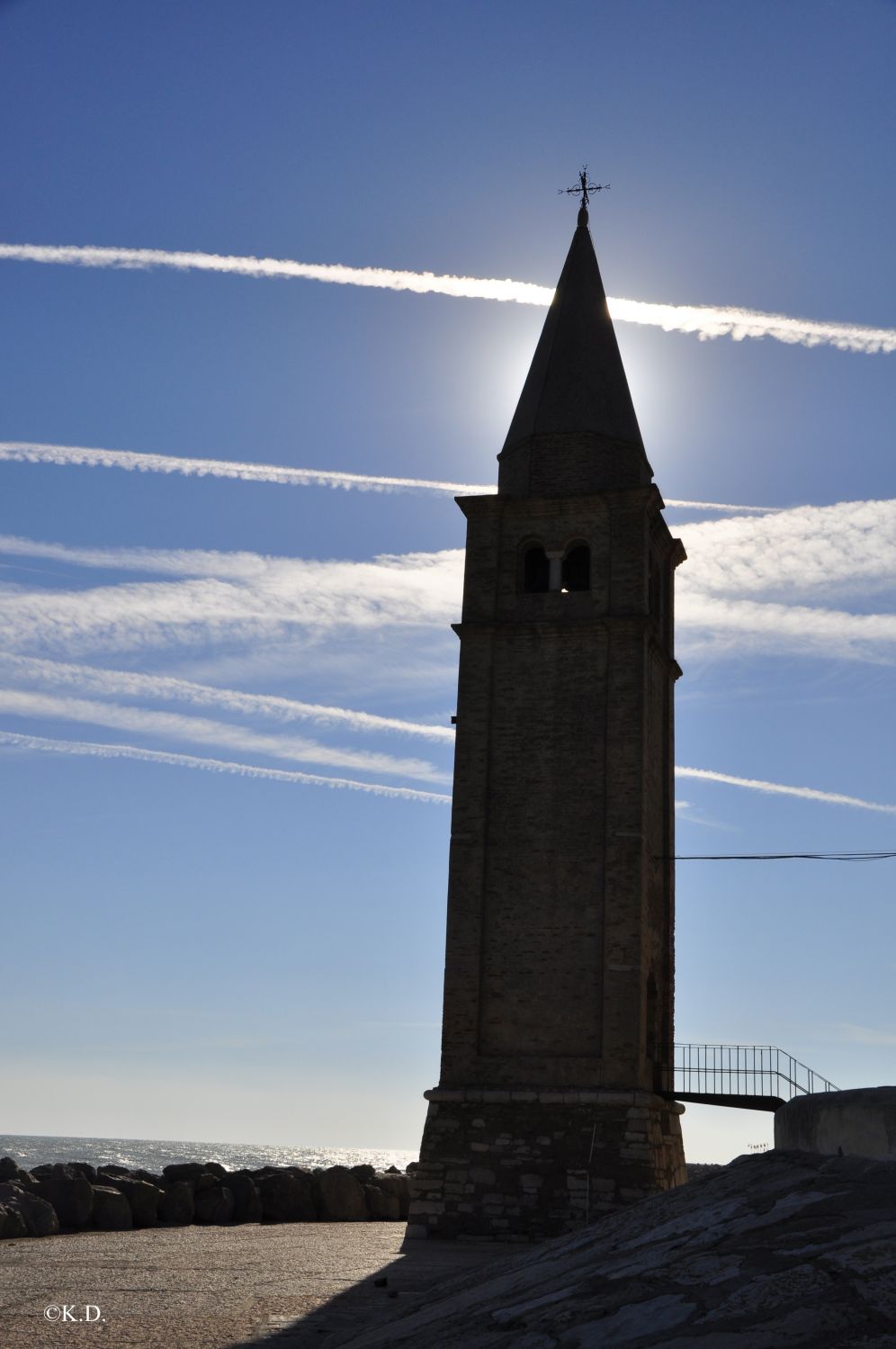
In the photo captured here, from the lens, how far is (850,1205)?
23.0ft

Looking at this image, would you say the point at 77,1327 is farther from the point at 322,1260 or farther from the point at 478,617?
the point at 478,617

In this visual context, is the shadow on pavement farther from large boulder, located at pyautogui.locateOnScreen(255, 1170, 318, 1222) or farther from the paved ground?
large boulder, located at pyautogui.locateOnScreen(255, 1170, 318, 1222)

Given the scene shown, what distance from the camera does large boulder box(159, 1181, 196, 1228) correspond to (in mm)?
25391

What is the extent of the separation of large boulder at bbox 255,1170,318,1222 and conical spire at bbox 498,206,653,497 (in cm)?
1431

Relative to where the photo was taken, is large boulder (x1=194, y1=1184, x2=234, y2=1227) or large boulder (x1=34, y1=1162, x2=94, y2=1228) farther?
large boulder (x1=194, y1=1184, x2=234, y2=1227)

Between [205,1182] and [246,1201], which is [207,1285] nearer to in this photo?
[246,1201]

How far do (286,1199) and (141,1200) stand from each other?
3.61 m

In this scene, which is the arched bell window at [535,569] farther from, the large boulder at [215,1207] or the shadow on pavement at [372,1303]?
the large boulder at [215,1207]

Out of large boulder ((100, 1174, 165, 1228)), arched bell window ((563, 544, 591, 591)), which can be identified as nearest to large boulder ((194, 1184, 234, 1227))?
large boulder ((100, 1174, 165, 1228))

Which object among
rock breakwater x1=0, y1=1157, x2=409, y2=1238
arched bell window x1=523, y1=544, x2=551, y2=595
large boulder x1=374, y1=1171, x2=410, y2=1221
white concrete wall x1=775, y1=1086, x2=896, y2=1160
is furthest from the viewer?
large boulder x1=374, y1=1171, x2=410, y2=1221

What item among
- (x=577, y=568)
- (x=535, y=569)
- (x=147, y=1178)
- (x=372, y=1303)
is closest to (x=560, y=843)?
(x=577, y=568)

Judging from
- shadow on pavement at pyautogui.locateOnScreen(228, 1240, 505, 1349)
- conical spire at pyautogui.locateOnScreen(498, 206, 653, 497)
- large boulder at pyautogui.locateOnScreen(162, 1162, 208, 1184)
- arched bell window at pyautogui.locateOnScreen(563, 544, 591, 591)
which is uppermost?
conical spire at pyautogui.locateOnScreen(498, 206, 653, 497)

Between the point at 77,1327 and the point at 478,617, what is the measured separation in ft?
53.8

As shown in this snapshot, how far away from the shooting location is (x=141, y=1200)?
24859 mm
